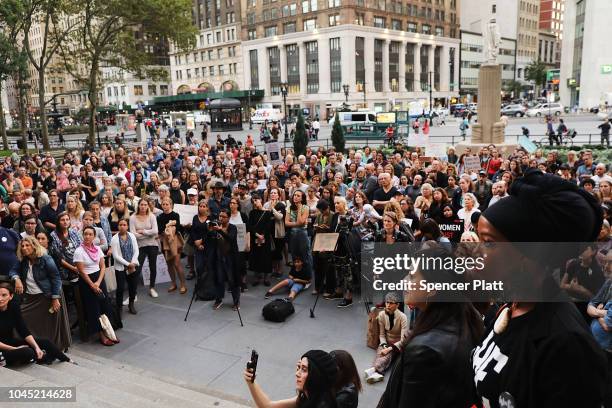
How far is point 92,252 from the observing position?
734 cm

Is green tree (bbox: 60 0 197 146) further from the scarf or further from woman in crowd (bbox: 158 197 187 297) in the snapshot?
the scarf

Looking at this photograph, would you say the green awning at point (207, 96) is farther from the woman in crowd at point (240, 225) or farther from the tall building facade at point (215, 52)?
the woman in crowd at point (240, 225)

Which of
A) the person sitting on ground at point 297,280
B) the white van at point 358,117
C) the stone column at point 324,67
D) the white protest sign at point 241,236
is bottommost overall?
the person sitting on ground at point 297,280

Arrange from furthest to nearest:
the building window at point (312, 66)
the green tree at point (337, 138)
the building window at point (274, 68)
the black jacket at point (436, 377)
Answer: the building window at point (274, 68) → the building window at point (312, 66) → the green tree at point (337, 138) → the black jacket at point (436, 377)

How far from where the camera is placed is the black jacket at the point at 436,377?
1.91 metres

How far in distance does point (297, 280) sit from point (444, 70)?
315 ft

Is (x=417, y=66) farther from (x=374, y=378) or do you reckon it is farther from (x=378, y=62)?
(x=374, y=378)

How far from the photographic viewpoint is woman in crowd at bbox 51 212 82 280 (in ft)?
24.4

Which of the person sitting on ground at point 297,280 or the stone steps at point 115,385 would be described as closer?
the stone steps at point 115,385

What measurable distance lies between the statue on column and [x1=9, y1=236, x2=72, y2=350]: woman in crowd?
20.5m

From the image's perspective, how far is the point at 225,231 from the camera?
8.42 m

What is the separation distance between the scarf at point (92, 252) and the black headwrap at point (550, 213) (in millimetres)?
6933

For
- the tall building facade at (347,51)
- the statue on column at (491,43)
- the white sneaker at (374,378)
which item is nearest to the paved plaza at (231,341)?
the white sneaker at (374,378)

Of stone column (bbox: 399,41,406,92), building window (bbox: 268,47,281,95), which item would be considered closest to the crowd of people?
stone column (bbox: 399,41,406,92)
